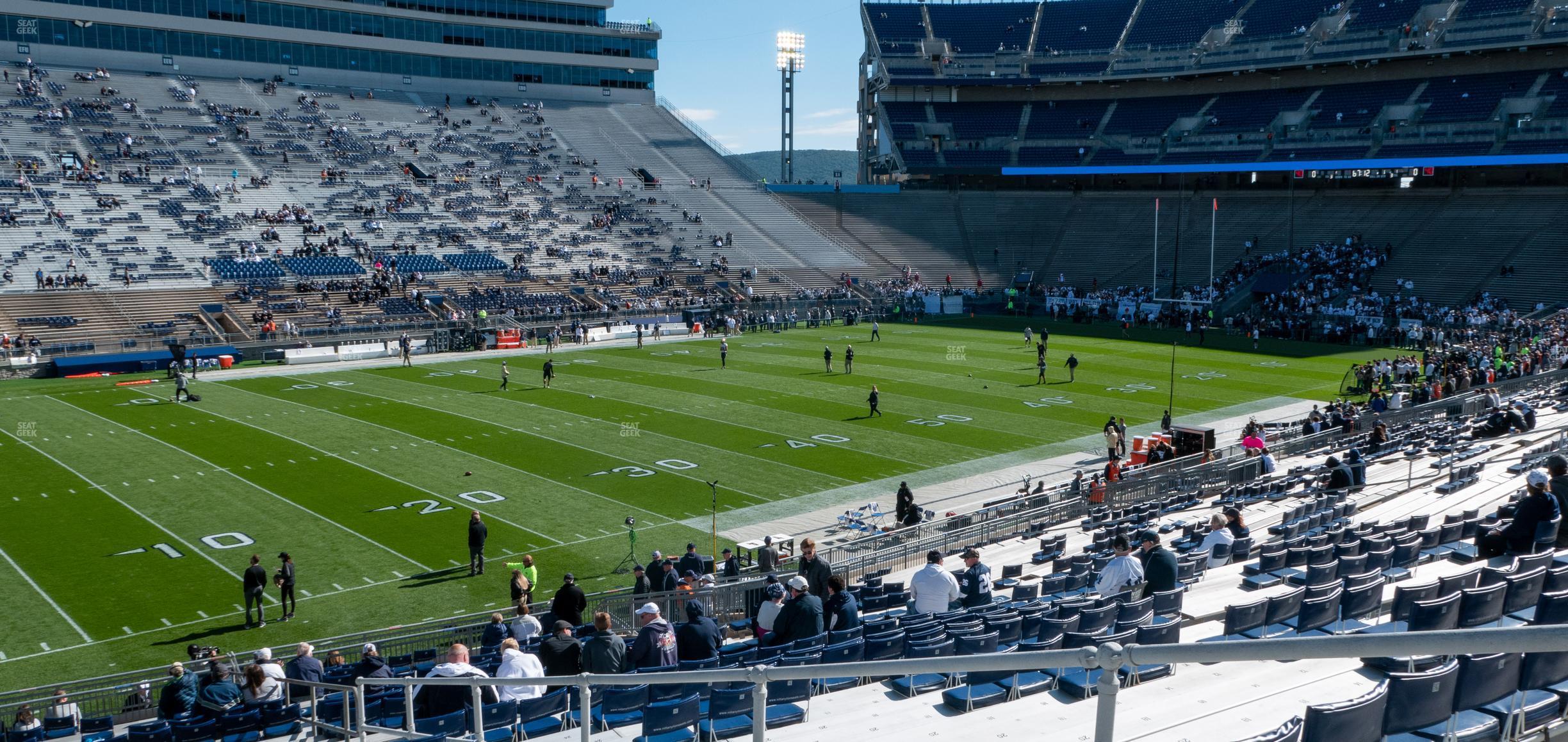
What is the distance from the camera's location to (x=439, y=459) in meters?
28.6

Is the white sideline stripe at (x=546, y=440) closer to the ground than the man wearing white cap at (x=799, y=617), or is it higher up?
closer to the ground

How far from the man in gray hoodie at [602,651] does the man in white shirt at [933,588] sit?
11.5ft

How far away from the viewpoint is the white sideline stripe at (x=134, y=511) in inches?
811

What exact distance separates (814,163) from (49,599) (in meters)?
181

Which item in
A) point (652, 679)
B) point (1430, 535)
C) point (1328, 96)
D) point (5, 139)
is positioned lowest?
point (1430, 535)

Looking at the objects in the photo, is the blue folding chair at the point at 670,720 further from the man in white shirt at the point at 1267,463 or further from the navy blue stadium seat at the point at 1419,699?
the man in white shirt at the point at 1267,463

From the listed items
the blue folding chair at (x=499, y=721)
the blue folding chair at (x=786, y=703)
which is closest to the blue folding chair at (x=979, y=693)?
the blue folding chair at (x=786, y=703)

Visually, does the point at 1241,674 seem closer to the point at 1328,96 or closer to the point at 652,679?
the point at 652,679

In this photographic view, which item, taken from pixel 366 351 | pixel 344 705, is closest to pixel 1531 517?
pixel 344 705

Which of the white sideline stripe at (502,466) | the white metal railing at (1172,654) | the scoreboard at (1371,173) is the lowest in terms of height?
the white sideline stripe at (502,466)

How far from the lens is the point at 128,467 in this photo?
1086 inches

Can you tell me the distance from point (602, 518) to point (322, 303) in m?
35.1

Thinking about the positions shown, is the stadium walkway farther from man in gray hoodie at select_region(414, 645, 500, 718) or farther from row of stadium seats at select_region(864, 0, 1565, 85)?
row of stadium seats at select_region(864, 0, 1565, 85)

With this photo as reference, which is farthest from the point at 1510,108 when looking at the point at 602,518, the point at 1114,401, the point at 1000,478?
the point at 602,518
